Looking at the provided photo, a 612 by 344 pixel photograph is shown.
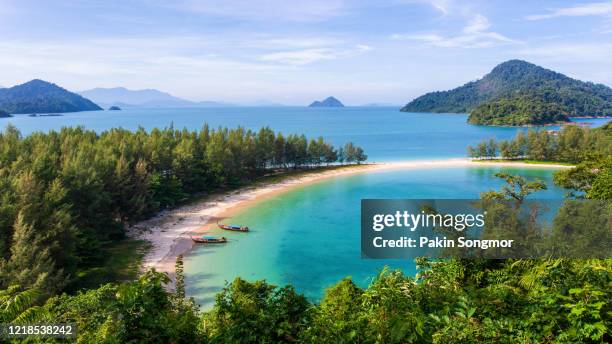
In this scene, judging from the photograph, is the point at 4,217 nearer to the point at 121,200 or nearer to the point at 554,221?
the point at 121,200

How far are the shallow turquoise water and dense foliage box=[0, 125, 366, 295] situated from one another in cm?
630

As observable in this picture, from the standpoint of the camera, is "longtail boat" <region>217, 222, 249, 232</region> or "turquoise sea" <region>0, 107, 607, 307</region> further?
"longtail boat" <region>217, 222, 249, 232</region>

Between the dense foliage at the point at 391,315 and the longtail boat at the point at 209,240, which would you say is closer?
the dense foliage at the point at 391,315

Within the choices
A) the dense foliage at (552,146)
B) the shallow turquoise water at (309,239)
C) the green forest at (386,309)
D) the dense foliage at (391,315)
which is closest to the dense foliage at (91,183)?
the shallow turquoise water at (309,239)

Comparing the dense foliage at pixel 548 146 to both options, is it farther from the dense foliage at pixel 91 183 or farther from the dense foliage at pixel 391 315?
the dense foliage at pixel 391 315

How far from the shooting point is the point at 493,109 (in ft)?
459

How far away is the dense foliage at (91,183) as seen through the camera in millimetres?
17125

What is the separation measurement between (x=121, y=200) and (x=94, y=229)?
4.62 meters

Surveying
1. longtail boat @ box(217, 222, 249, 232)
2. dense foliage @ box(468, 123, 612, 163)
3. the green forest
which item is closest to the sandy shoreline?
longtail boat @ box(217, 222, 249, 232)

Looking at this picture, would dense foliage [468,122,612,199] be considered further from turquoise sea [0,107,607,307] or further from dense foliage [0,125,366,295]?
dense foliage [0,125,366,295]

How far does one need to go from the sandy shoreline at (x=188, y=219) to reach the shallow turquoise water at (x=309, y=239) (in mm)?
1380

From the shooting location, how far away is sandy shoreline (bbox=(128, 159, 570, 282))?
24078 mm

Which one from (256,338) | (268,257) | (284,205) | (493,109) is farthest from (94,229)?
(493,109)

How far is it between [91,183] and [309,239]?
1561cm
